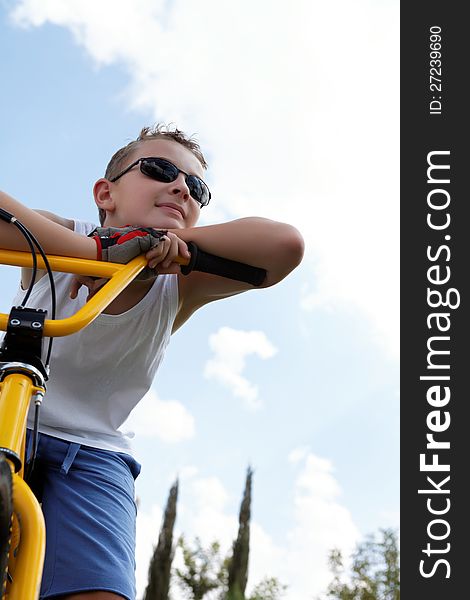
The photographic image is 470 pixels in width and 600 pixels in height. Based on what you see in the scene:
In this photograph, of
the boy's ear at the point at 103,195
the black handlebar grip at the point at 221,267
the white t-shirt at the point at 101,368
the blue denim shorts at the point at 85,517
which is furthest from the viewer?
the boy's ear at the point at 103,195

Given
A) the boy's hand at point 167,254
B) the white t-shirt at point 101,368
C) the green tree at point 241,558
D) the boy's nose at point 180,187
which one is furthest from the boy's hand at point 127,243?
the green tree at point 241,558

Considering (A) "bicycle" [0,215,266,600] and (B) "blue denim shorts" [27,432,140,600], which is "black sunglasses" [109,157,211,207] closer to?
(A) "bicycle" [0,215,266,600]

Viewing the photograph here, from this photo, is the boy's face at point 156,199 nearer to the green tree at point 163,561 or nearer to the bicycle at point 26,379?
the bicycle at point 26,379

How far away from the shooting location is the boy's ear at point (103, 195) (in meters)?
2.81

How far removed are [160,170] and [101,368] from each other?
2.54 ft

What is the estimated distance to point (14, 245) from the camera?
2.01m

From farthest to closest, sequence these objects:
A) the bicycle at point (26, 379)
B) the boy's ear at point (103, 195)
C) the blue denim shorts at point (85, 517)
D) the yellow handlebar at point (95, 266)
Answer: the boy's ear at point (103, 195), the blue denim shorts at point (85, 517), the yellow handlebar at point (95, 266), the bicycle at point (26, 379)

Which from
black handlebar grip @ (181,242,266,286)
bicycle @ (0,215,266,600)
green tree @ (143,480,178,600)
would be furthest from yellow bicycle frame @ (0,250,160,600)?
green tree @ (143,480,178,600)

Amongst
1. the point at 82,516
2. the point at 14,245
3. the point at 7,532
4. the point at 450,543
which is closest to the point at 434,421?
the point at 450,543

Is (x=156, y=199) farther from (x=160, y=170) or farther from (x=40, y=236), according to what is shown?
(x=40, y=236)

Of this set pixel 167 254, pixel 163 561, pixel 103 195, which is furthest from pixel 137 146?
pixel 163 561

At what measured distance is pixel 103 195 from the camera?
9.41 ft

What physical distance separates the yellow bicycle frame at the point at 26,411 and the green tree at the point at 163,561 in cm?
2452

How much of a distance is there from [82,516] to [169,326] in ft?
2.49
